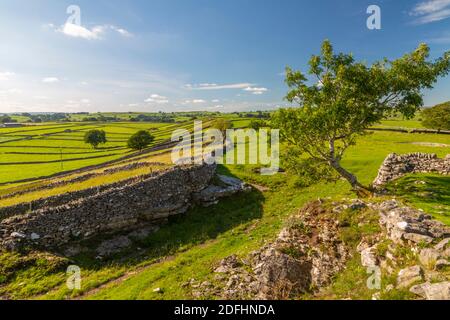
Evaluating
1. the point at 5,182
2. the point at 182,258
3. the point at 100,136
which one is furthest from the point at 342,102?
the point at 100,136

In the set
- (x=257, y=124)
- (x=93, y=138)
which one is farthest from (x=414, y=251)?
(x=93, y=138)

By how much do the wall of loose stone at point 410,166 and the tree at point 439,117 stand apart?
7090 cm

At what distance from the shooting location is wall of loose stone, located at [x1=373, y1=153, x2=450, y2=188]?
25719 millimetres

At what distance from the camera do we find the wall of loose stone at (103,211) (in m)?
21.7

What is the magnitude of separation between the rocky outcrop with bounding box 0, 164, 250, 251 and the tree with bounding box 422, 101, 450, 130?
270 feet

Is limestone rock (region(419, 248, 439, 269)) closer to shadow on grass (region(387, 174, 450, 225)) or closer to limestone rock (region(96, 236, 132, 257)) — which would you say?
shadow on grass (region(387, 174, 450, 225))

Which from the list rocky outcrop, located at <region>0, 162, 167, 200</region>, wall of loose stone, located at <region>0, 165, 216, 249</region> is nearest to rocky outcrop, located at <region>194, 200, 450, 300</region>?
wall of loose stone, located at <region>0, 165, 216, 249</region>

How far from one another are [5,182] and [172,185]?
164 feet

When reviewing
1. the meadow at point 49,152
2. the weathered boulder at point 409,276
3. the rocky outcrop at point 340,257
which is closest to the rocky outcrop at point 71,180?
the rocky outcrop at point 340,257

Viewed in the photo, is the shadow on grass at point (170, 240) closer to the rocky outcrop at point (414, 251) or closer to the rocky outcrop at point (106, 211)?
the rocky outcrop at point (106, 211)

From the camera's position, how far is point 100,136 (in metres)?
108

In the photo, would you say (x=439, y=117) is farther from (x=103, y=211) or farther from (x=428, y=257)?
(x=103, y=211)

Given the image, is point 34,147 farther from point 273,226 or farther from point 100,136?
point 273,226

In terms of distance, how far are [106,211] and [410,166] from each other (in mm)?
29351
